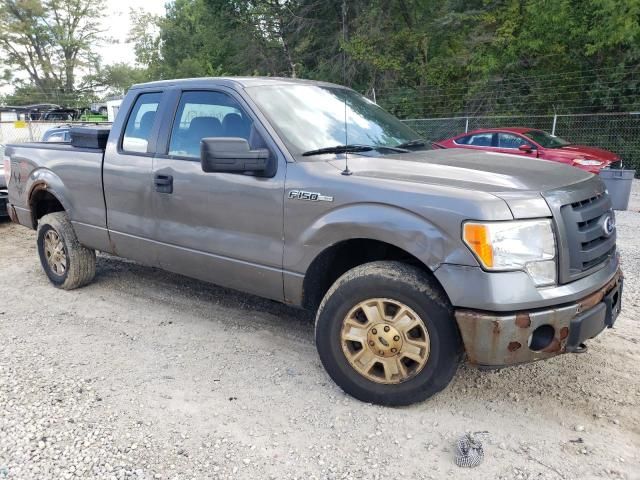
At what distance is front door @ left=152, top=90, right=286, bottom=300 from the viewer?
371 centimetres

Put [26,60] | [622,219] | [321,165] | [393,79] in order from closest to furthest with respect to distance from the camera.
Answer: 1. [321,165]
2. [622,219]
3. [393,79]
4. [26,60]

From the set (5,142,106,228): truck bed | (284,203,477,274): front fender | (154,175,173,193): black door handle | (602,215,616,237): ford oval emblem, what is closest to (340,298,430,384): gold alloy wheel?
(284,203,477,274): front fender

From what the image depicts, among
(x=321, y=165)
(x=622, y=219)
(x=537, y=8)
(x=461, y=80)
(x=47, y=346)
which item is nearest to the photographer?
(x=321, y=165)

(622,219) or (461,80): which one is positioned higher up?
(461,80)

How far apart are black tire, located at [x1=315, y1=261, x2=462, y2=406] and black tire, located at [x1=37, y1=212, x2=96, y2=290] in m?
3.06

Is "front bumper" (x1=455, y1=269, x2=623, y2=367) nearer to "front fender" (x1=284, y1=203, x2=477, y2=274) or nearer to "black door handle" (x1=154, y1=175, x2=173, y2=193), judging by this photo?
"front fender" (x1=284, y1=203, x2=477, y2=274)

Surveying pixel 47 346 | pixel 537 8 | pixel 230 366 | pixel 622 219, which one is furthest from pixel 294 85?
pixel 537 8

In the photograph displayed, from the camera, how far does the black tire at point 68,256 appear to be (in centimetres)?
538

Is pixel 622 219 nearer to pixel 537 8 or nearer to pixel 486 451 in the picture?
pixel 486 451

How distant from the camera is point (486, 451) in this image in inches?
114

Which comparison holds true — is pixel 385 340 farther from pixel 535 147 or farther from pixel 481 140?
pixel 481 140

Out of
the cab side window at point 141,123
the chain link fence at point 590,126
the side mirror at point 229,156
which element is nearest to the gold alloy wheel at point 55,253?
the cab side window at point 141,123

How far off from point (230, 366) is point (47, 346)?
1.46 meters

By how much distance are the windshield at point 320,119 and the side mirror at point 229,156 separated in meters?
0.27
